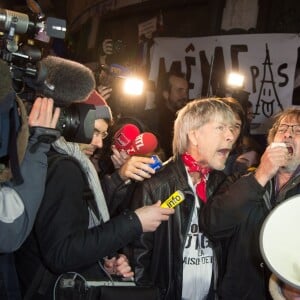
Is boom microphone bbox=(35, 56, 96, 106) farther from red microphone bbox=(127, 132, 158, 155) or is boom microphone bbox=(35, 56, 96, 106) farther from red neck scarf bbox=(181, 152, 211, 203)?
red microphone bbox=(127, 132, 158, 155)

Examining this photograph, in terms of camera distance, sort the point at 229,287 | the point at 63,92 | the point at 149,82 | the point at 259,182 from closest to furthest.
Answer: the point at 63,92, the point at 259,182, the point at 229,287, the point at 149,82

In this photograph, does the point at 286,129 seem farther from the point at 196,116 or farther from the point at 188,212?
the point at 188,212

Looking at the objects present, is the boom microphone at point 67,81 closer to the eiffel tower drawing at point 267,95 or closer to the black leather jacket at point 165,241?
the black leather jacket at point 165,241

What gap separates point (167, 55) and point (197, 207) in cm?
398

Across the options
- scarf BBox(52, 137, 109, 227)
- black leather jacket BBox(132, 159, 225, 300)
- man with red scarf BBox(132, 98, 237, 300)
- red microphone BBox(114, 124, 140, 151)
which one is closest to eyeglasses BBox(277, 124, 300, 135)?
man with red scarf BBox(132, 98, 237, 300)

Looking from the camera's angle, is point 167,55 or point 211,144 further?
point 167,55

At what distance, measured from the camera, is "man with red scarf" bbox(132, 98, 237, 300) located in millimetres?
2291

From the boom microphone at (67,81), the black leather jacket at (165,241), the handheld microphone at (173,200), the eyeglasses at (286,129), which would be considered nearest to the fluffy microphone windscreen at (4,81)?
the boom microphone at (67,81)

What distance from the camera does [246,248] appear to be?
2332 millimetres

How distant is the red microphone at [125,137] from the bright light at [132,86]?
1.11 metres

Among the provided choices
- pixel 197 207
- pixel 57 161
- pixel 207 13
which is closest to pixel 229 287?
pixel 197 207

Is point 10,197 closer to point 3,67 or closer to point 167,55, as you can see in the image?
point 3,67

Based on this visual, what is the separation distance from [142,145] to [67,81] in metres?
1.03

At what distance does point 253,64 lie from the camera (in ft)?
16.8
